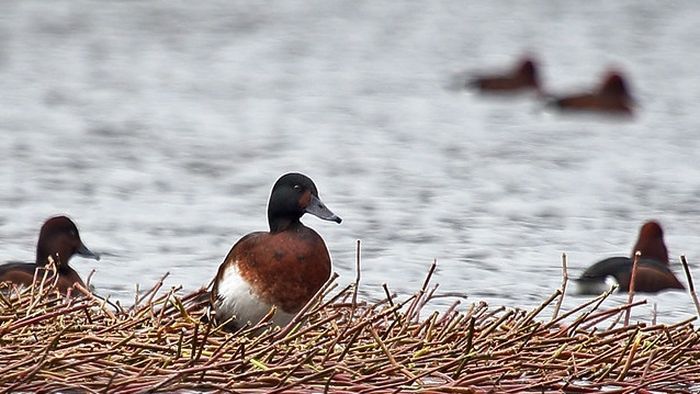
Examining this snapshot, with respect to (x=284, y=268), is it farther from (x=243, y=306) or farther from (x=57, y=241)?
(x=57, y=241)

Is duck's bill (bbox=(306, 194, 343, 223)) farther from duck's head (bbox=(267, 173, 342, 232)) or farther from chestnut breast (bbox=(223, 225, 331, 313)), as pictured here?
chestnut breast (bbox=(223, 225, 331, 313))

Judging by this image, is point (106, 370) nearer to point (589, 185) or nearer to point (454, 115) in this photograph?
point (589, 185)

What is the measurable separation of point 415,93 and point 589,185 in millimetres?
6065

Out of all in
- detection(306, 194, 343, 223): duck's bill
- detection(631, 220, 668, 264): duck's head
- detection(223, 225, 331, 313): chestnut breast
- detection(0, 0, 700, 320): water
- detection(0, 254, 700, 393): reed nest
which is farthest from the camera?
detection(0, 0, 700, 320): water

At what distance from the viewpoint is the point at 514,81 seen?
62.4 ft

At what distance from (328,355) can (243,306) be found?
0.63 metres

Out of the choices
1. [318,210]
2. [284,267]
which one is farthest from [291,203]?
[284,267]

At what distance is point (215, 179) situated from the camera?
12891 mm

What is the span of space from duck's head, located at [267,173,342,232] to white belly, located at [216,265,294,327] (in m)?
0.33

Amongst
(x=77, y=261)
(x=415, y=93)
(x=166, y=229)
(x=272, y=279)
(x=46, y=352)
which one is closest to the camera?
(x=46, y=352)

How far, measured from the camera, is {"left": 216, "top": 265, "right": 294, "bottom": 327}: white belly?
573 centimetres

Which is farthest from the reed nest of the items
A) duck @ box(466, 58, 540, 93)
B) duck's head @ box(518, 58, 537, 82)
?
duck's head @ box(518, 58, 537, 82)

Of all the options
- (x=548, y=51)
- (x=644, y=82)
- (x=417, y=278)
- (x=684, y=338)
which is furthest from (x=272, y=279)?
(x=548, y=51)

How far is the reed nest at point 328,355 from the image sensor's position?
5031mm
